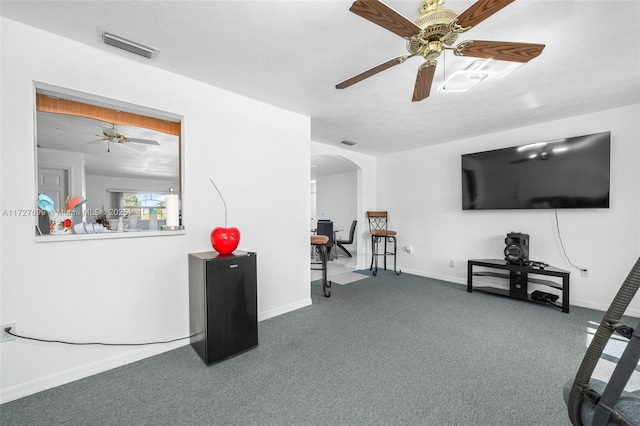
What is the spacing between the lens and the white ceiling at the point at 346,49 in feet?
5.14

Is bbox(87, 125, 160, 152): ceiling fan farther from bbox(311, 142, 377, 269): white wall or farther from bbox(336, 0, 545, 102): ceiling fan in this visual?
bbox(311, 142, 377, 269): white wall

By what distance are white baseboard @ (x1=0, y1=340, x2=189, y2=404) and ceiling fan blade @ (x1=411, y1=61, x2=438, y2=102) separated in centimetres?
290

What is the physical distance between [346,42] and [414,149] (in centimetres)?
348

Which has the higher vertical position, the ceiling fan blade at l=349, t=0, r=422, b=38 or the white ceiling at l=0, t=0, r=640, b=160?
the white ceiling at l=0, t=0, r=640, b=160

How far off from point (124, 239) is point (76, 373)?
961mm

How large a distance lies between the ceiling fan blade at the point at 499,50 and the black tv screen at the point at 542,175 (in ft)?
7.92

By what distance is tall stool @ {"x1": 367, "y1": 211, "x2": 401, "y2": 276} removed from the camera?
4961 millimetres

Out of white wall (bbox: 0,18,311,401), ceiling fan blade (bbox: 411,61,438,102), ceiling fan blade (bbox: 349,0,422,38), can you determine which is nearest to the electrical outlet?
white wall (bbox: 0,18,311,401)

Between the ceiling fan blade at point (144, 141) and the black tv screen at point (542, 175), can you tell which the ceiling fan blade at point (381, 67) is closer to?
the ceiling fan blade at point (144, 141)

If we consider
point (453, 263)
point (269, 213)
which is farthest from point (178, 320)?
point (453, 263)

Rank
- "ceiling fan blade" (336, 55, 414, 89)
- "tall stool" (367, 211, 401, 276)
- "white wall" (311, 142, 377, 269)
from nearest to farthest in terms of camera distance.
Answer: "ceiling fan blade" (336, 55, 414, 89) < "tall stool" (367, 211, 401, 276) < "white wall" (311, 142, 377, 269)

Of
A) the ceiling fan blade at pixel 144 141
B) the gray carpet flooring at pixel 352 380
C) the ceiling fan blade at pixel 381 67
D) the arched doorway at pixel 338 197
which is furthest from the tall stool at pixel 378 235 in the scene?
the ceiling fan blade at pixel 144 141

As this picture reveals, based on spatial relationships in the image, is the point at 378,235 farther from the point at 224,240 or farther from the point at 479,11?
the point at 479,11

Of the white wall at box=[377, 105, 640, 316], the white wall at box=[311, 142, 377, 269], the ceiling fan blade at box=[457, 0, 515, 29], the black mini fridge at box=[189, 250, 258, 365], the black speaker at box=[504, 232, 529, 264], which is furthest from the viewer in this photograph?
the white wall at box=[311, 142, 377, 269]
